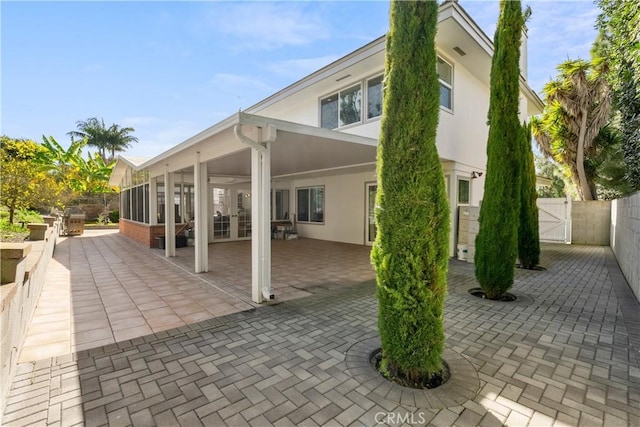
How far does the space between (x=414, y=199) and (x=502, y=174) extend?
3754 mm

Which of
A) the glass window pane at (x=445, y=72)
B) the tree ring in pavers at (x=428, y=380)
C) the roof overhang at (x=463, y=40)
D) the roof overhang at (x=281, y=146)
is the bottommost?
the tree ring in pavers at (x=428, y=380)

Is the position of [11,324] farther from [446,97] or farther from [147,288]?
[446,97]

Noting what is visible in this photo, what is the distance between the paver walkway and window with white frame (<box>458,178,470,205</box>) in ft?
19.1

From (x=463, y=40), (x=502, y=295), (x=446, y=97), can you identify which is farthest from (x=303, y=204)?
(x=502, y=295)

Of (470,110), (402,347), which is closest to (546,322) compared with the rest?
(402,347)

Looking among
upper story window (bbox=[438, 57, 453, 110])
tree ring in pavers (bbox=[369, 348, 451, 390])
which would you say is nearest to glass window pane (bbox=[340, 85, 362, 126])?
upper story window (bbox=[438, 57, 453, 110])

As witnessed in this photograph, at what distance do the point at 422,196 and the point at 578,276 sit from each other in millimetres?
7150

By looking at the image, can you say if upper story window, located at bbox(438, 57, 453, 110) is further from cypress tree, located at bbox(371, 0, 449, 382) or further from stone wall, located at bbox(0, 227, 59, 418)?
Answer: stone wall, located at bbox(0, 227, 59, 418)

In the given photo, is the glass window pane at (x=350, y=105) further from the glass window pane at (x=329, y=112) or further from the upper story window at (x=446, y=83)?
the upper story window at (x=446, y=83)

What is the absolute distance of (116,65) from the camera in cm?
884

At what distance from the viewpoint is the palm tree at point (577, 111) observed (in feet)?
38.2

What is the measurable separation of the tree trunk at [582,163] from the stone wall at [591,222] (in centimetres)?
55

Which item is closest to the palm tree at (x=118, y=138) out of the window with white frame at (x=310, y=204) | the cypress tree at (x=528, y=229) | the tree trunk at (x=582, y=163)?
the window with white frame at (x=310, y=204)

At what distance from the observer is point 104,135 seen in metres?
32.1
